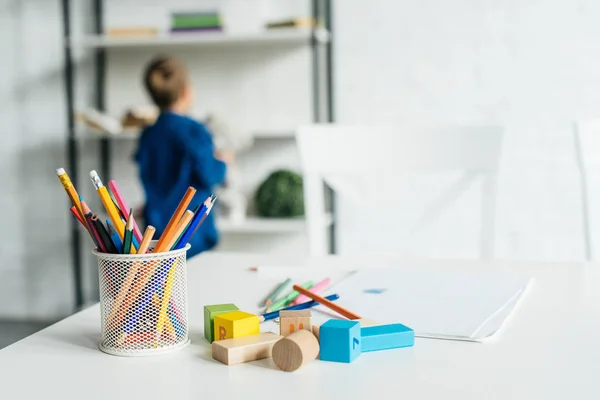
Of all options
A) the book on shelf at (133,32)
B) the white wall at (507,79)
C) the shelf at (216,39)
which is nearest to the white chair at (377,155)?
the shelf at (216,39)

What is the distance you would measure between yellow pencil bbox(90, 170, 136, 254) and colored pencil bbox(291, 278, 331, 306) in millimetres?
219

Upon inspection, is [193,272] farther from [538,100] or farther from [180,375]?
[538,100]

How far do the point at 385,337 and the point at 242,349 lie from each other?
124 millimetres

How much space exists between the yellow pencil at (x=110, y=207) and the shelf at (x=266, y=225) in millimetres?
1868

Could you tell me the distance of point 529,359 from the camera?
0.57m

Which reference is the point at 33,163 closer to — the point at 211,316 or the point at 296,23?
the point at 296,23

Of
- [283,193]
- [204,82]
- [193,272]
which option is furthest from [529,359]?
[204,82]

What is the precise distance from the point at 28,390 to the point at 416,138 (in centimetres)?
A: 105

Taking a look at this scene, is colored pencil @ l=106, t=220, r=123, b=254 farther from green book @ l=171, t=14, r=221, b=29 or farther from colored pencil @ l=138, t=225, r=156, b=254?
green book @ l=171, t=14, r=221, b=29

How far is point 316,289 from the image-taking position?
831 millimetres

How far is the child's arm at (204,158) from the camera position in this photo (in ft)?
7.32

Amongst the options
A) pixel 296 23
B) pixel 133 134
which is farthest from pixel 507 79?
pixel 133 134

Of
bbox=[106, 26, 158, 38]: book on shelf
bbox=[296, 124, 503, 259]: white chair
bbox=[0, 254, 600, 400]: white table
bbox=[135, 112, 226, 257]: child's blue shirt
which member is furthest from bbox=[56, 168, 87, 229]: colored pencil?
bbox=[106, 26, 158, 38]: book on shelf

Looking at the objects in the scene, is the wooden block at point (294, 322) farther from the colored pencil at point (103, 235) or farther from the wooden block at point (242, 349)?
the colored pencil at point (103, 235)
